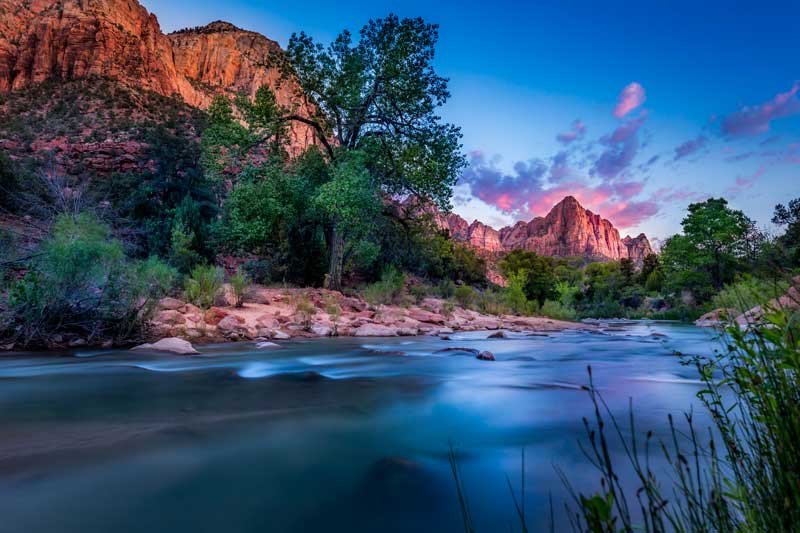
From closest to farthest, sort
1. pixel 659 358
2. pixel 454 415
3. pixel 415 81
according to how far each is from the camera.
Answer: pixel 454 415 → pixel 659 358 → pixel 415 81

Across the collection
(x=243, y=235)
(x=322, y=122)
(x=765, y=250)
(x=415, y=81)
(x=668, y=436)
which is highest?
(x=415, y=81)

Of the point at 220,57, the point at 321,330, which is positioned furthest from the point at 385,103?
the point at 220,57

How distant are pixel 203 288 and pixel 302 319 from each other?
2751 millimetres

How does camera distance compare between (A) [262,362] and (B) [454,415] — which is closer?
(B) [454,415]

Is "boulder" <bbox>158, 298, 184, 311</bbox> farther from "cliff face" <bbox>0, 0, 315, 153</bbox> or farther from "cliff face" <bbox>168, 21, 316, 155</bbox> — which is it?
"cliff face" <bbox>168, 21, 316, 155</bbox>

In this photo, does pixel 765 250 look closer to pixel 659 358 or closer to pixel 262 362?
pixel 262 362

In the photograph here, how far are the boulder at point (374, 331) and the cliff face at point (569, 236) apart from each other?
404 ft

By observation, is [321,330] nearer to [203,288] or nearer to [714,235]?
[203,288]

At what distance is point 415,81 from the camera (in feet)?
50.5

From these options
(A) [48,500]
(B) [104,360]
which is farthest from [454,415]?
(B) [104,360]

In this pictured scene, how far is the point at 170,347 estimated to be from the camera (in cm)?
687

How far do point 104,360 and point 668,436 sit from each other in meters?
6.94

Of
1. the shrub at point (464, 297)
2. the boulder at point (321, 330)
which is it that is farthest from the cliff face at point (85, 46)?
the boulder at point (321, 330)

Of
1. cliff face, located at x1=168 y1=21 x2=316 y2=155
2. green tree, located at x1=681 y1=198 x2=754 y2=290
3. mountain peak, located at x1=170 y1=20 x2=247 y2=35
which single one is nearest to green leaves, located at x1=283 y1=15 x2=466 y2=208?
green tree, located at x1=681 y1=198 x2=754 y2=290
